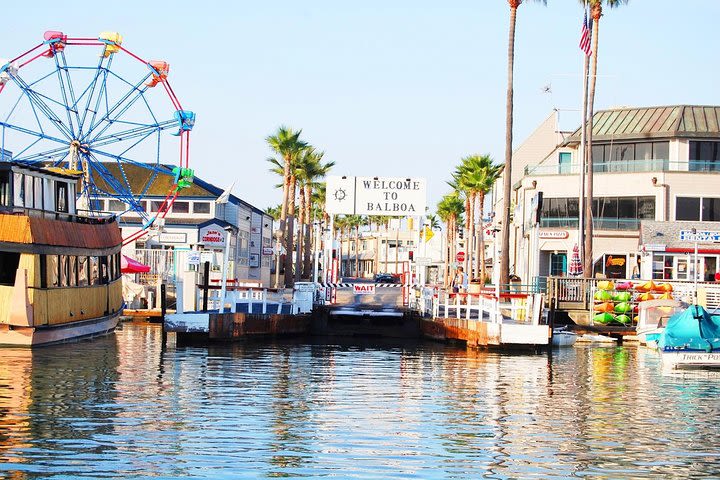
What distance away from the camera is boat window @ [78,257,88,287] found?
40062 mm

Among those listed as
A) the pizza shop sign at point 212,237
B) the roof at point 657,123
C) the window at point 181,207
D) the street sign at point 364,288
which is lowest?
the street sign at point 364,288

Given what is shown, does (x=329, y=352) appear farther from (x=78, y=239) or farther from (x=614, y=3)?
(x=614, y=3)

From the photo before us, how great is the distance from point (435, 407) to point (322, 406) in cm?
226

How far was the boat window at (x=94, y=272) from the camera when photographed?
41.9 m

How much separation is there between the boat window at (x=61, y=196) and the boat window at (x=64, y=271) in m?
3.94

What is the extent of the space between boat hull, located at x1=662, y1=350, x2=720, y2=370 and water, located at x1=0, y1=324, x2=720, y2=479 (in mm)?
1031

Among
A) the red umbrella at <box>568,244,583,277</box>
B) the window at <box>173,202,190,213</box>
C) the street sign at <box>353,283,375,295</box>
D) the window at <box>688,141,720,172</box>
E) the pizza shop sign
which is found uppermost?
the window at <box>688,141,720,172</box>

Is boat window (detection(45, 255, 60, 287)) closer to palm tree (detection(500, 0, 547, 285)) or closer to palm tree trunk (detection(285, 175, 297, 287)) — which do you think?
palm tree (detection(500, 0, 547, 285))

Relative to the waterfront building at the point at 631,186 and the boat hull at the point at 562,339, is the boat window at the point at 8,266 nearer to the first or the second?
the boat hull at the point at 562,339

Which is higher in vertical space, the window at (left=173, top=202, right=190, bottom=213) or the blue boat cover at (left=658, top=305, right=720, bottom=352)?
the window at (left=173, top=202, right=190, bottom=213)

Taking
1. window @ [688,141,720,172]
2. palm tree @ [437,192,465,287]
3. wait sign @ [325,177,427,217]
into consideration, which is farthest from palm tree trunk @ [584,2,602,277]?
palm tree @ [437,192,465,287]

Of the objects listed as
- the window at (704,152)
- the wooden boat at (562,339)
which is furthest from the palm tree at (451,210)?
the wooden boat at (562,339)

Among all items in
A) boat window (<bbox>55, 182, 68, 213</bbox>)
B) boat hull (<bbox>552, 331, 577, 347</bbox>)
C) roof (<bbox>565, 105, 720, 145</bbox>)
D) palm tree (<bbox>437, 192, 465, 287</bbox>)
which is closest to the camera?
boat window (<bbox>55, 182, 68, 213</bbox>)

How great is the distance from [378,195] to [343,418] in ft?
94.3
